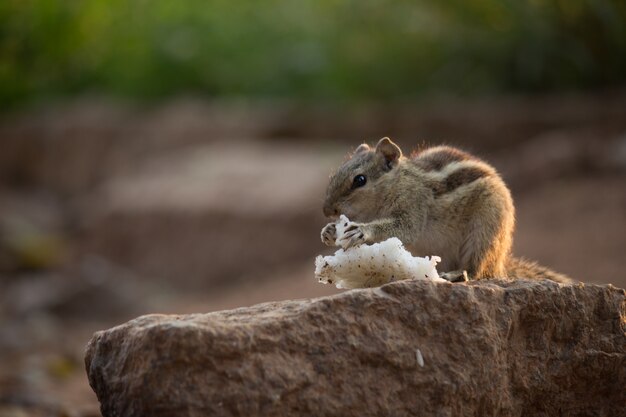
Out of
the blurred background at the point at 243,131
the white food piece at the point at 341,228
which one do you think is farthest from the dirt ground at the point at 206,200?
the white food piece at the point at 341,228

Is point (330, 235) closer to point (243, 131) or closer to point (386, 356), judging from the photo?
point (386, 356)

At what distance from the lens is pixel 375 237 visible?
4871mm

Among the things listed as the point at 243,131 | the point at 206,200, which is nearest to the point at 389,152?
the point at 206,200

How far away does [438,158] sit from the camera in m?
5.34

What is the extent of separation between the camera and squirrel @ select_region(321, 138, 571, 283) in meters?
4.97

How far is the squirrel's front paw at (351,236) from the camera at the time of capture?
4551 millimetres

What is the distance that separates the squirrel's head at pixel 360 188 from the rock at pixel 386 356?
3.52 feet

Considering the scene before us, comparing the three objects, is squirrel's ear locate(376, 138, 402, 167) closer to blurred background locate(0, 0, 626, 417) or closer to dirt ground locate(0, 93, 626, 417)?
dirt ground locate(0, 93, 626, 417)

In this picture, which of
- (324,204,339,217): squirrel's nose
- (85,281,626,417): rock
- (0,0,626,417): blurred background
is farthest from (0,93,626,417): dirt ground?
(85,281,626,417): rock

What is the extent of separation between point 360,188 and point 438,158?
46cm

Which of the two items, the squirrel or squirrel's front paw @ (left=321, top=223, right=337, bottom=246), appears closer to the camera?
squirrel's front paw @ (left=321, top=223, right=337, bottom=246)

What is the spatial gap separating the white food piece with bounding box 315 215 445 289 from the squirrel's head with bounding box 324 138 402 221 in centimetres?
74

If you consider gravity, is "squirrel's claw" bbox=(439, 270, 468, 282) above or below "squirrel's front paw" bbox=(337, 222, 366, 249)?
below

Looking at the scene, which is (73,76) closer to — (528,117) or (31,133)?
(31,133)
